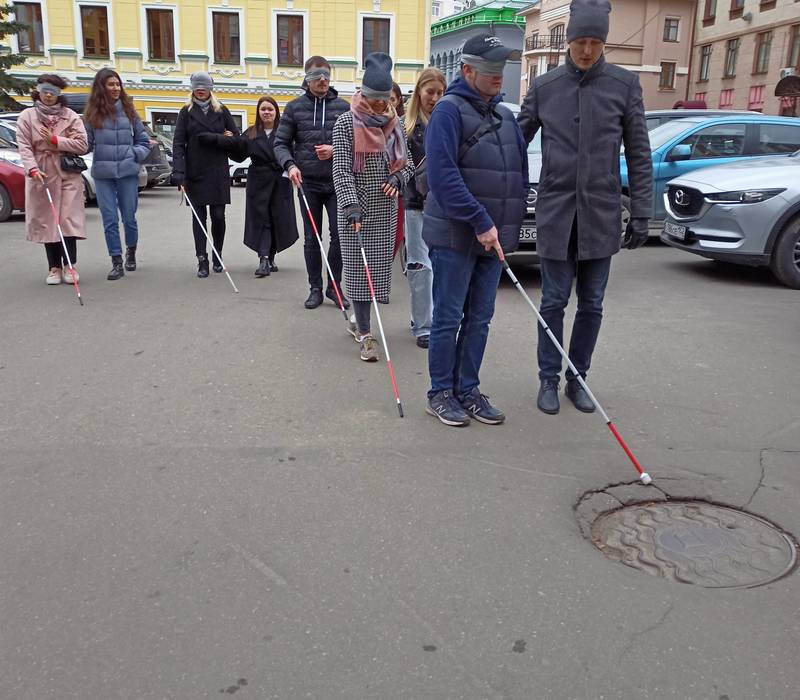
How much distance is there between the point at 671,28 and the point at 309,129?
4887 cm

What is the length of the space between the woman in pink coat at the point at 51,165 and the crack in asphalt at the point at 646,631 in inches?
276

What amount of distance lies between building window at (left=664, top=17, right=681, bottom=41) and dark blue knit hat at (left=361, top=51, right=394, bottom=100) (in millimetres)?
49362

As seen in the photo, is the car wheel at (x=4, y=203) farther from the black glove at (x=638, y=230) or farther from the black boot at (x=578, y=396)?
the black glove at (x=638, y=230)

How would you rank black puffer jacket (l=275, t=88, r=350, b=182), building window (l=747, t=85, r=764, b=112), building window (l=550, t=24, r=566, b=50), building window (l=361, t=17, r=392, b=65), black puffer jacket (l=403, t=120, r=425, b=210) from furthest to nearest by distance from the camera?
building window (l=550, t=24, r=566, b=50)
building window (l=747, t=85, r=764, b=112)
building window (l=361, t=17, r=392, b=65)
black puffer jacket (l=275, t=88, r=350, b=182)
black puffer jacket (l=403, t=120, r=425, b=210)

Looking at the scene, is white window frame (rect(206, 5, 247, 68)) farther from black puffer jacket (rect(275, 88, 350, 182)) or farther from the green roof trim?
the green roof trim

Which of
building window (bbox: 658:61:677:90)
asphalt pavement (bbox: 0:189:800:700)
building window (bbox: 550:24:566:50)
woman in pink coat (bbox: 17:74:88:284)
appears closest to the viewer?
asphalt pavement (bbox: 0:189:800:700)

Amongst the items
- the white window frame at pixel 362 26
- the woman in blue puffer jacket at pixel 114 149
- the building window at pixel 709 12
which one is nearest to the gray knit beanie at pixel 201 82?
the woman in blue puffer jacket at pixel 114 149

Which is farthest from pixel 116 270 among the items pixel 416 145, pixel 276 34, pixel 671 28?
pixel 671 28

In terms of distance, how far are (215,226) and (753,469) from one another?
6504mm

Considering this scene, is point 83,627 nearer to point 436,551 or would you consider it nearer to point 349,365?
point 436,551

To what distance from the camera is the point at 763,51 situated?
39375 mm

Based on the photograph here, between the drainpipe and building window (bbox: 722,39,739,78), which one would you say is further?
the drainpipe

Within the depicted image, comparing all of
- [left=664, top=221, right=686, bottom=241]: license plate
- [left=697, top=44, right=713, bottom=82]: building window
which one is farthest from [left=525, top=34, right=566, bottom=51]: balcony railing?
[left=664, top=221, right=686, bottom=241]: license plate

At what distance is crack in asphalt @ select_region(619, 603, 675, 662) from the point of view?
2.68m
